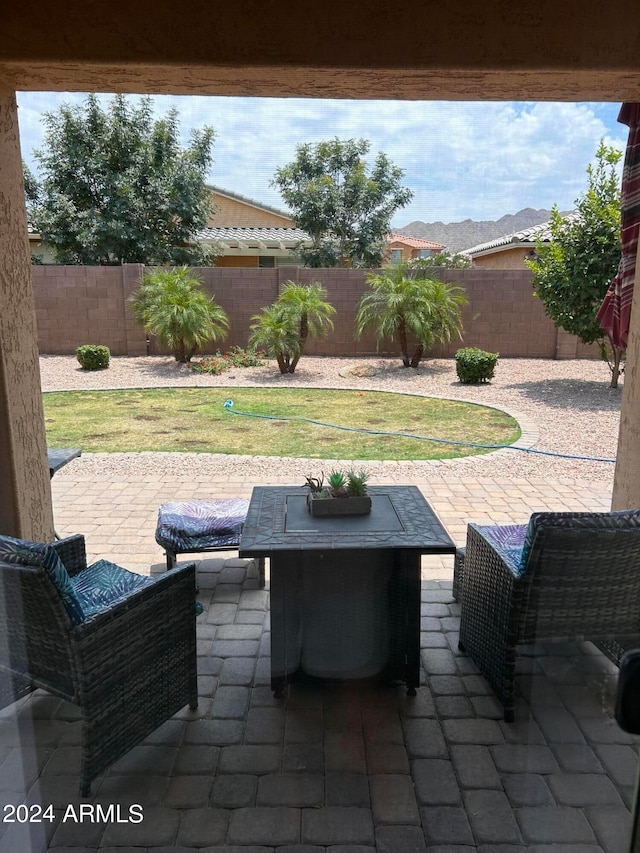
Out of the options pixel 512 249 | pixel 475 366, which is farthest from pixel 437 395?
pixel 512 249

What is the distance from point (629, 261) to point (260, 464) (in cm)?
356

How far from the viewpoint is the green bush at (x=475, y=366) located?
995 centimetres

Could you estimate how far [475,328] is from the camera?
Answer: 12.2 meters

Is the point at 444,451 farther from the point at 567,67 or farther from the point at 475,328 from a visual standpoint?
the point at 475,328

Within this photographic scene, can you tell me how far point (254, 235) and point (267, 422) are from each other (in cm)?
574

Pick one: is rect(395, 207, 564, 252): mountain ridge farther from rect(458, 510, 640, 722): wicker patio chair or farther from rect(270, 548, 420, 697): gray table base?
rect(270, 548, 420, 697): gray table base

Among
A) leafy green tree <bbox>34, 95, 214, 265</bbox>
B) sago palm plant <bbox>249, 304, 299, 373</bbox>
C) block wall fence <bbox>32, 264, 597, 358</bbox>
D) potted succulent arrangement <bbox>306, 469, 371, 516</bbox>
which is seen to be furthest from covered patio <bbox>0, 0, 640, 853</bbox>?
leafy green tree <bbox>34, 95, 214, 265</bbox>

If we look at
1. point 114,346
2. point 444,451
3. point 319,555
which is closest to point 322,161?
point 444,451

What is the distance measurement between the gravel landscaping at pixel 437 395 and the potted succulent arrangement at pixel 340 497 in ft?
8.27

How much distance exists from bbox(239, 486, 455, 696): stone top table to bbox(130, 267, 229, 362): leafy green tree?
8.79 meters

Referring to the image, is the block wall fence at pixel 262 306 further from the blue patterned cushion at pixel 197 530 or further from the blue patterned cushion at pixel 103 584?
the blue patterned cushion at pixel 103 584

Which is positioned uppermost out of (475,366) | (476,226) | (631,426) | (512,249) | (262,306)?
(512,249)

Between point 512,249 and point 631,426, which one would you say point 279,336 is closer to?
point 512,249

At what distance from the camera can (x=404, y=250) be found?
32.7 feet
